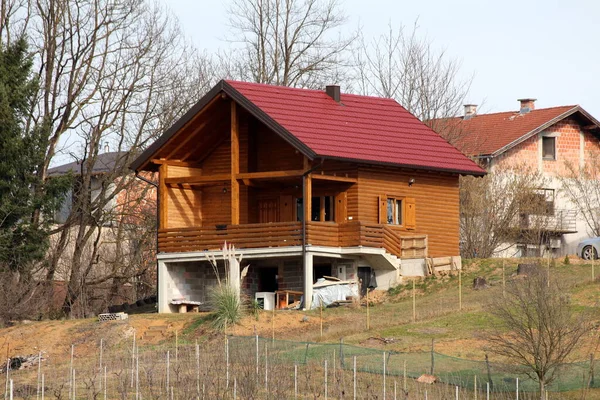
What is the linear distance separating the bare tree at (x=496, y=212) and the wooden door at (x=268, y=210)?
13.8 meters

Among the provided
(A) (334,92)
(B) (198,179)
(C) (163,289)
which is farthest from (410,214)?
(C) (163,289)

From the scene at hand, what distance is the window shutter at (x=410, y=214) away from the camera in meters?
46.7

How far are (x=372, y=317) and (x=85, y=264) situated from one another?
74.8ft

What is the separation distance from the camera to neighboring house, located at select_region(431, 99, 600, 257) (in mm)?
61844

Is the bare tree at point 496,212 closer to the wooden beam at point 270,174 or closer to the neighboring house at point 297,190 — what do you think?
the neighboring house at point 297,190

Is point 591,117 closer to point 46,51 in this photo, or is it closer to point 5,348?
point 46,51

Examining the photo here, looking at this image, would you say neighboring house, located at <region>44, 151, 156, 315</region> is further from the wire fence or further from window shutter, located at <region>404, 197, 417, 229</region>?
the wire fence

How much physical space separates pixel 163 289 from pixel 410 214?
320 inches

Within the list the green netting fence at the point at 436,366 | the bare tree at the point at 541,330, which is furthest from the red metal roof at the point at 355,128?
the bare tree at the point at 541,330

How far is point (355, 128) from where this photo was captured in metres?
46.4

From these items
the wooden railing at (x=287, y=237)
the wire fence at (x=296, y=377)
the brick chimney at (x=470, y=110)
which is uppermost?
the brick chimney at (x=470, y=110)

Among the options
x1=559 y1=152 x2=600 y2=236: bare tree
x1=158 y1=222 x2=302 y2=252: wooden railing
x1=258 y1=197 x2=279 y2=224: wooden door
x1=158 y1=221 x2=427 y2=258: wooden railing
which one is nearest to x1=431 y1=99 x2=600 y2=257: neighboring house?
x1=559 y1=152 x2=600 y2=236: bare tree

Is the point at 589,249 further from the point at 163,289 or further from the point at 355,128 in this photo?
the point at 163,289

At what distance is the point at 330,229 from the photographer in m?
44.2
